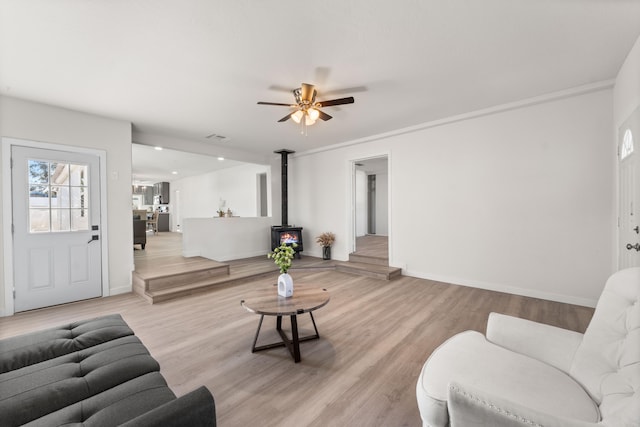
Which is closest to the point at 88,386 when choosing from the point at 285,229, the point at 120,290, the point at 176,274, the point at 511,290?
the point at 176,274

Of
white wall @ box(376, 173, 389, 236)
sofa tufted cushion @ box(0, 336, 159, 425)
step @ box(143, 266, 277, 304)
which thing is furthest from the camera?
white wall @ box(376, 173, 389, 236)

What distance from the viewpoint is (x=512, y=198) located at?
3793mm

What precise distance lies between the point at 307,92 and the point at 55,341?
296 cm

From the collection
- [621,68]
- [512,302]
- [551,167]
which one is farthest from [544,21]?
[512,302]

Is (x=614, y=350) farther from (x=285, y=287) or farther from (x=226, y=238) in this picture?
(x=226, y=238)

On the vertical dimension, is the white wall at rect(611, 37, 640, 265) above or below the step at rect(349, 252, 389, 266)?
above

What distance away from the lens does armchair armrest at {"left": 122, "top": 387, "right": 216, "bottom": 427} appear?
88 cm

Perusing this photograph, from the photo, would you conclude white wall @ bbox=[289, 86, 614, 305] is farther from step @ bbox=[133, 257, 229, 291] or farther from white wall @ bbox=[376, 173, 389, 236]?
white wall @ bbox=[376, 173, 389, 236]

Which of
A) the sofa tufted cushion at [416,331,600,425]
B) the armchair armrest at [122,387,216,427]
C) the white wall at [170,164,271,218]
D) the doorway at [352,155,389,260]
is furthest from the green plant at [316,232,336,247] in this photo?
the armchair armrest at [122,387,216,427]

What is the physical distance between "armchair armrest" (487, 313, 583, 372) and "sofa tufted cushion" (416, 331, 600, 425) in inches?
3.6

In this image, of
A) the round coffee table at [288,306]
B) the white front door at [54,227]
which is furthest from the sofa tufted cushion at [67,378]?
the white front door at [54,227]

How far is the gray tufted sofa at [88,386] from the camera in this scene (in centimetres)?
99

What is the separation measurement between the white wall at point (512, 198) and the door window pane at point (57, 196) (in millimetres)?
4979

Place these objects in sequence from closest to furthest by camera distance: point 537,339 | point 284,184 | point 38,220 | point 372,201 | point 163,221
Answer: point 537,339
point 38,220
point 284,184
point 372,201
point 163,221
